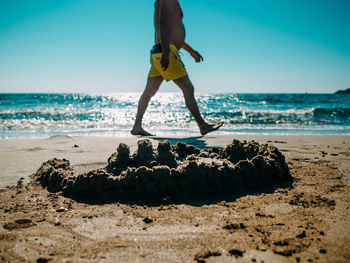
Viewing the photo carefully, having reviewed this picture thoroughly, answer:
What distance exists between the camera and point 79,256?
1025 millimetres

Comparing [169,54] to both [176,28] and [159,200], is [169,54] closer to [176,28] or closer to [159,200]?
[176,28]

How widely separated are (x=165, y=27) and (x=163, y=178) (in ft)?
6.75

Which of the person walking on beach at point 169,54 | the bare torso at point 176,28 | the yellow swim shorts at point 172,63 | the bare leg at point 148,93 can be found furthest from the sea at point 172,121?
the bare torso at point 176,28

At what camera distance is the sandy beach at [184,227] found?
103 centimetres

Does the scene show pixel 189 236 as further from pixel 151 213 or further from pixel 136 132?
pixel 136 132

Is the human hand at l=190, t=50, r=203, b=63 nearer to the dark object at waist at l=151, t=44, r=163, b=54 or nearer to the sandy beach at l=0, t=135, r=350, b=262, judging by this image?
the dark object at waist at l=151, t=44, r=163, b=54

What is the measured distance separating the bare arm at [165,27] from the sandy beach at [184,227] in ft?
5.98

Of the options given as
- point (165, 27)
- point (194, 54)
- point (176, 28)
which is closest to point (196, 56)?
point (194, 54)

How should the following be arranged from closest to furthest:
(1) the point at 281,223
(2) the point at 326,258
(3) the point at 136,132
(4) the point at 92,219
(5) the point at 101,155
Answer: (2) the point at 326,258, (1) the point at 281,223, (4) the point at 92,219, (5) the point at 101,155, (3) the point at 136,132

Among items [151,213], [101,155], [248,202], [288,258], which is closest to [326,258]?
[288,258]

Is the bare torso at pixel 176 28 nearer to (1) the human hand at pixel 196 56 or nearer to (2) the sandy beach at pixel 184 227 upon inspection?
(1) the human hand at pixel 196 56

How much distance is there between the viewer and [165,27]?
3148 millimetres

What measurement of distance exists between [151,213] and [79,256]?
49 centimetres

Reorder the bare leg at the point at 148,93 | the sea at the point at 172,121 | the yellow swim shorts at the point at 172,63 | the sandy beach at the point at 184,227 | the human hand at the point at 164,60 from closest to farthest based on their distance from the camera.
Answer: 1. the sandy beach at the point at 184,227
2. the human hand at the point at 164,60
3. the yellow swim shorts at the point at 172,63
4. the bare leg at the point at 148,93
5. the sea at the point at 172,121
